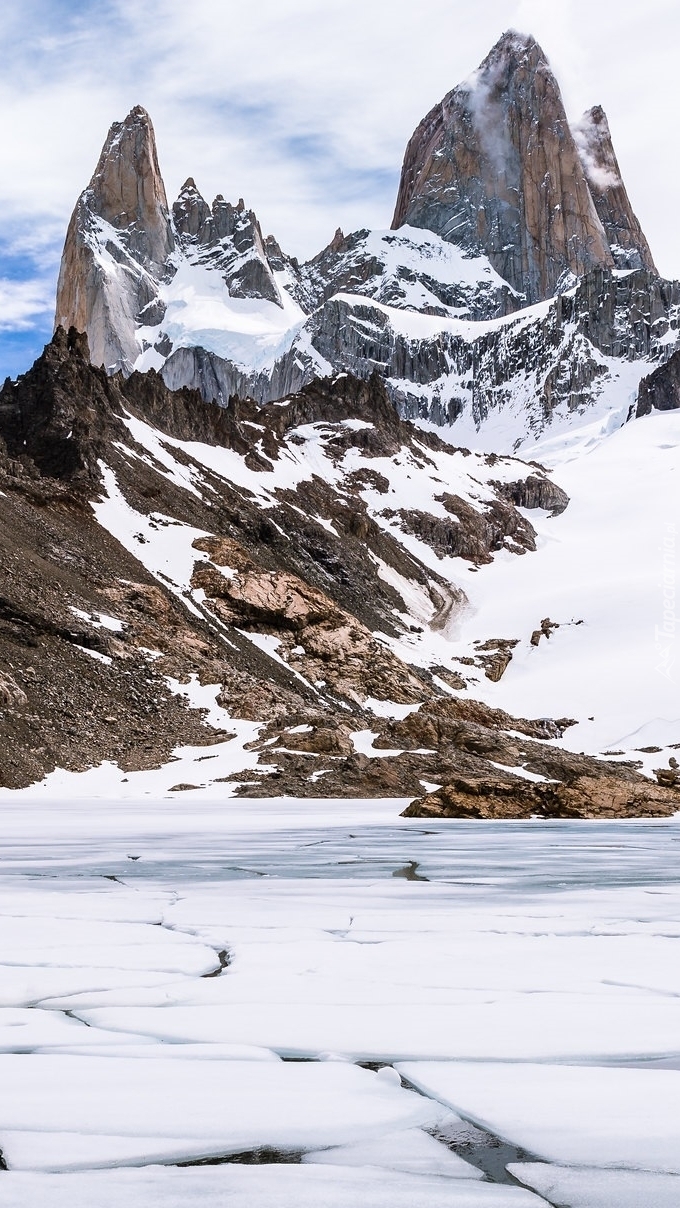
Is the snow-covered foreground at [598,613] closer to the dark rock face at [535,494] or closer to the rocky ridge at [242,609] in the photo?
the dark rock face at [535,494]

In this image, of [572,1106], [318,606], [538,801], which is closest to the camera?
[572,1106]

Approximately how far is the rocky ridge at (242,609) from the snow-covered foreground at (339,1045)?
1720cm

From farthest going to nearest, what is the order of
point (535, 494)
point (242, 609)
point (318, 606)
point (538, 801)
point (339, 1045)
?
point (535, 494), point (318, 606), point (242, 609), point (538, 801), point (339, 1045)

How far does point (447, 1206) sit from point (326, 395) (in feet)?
368

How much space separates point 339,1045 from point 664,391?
592 feet

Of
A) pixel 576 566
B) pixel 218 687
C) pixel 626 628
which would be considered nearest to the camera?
pixel 218 687

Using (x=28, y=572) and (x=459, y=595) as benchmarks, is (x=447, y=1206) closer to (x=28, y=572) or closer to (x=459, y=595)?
(x=28, y=572)

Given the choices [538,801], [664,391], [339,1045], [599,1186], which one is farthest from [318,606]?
[664,391]

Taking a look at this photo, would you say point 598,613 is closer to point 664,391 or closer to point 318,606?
point 318,606

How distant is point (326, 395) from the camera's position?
112688mm

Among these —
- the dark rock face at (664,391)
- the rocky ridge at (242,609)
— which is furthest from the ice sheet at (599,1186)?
the dark rock face at (664,391)

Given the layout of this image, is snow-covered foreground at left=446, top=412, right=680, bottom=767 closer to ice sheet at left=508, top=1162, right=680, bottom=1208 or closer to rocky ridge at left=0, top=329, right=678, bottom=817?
rocky ridge at left=0, top=329, right=678, bottom=817

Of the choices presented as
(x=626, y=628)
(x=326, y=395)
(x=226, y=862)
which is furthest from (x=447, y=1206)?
(x=326, y=395)

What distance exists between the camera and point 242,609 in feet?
178
